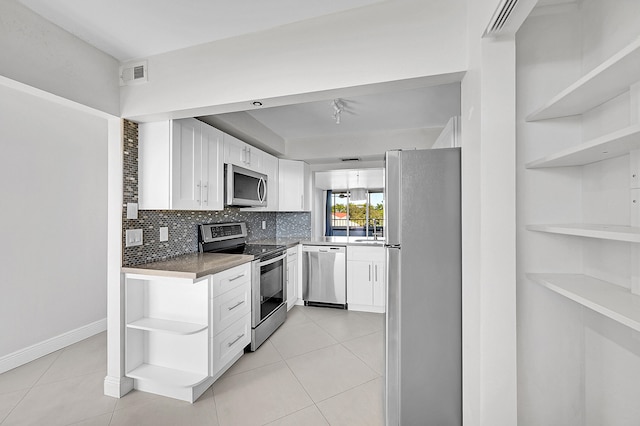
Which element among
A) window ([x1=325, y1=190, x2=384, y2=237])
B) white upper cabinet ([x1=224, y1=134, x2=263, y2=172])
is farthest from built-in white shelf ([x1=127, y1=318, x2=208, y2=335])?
window ([x1=325, y1=190, x2=384, y2=237])

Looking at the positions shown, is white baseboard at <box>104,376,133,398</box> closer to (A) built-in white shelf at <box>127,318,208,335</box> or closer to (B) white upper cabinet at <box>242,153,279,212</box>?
(A) built-in white shelf at <box>127,318,208,335</box>

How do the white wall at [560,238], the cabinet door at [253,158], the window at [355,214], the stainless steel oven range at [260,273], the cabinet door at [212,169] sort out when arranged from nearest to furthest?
1. the white wall at [560,238]
2. the cabinet door at [212,169]
3. the stainless steel oven range at [260,273]
4. the cabinet door at [253,158]
5. the window at [355,214]

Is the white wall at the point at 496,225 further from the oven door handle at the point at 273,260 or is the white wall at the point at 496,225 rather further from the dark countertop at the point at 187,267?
the oven door handle at the point at 273,260

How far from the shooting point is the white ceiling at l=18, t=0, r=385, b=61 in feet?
5.10

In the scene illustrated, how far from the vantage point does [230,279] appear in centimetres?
229

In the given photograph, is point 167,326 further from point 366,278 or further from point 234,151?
point 366,278

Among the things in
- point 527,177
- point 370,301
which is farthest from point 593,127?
point 370,301

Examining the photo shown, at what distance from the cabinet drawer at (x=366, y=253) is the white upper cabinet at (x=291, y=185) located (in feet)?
3.34

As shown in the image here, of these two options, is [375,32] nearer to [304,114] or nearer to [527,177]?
[527,177]

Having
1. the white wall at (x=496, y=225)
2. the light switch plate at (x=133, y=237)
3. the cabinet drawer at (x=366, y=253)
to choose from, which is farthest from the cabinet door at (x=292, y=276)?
the white wall at (x=496, y=225)

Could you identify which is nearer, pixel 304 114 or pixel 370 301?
pixel 304 114

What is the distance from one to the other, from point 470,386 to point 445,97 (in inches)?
96.2

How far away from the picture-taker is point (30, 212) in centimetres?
255

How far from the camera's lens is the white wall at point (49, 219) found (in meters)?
2.41
